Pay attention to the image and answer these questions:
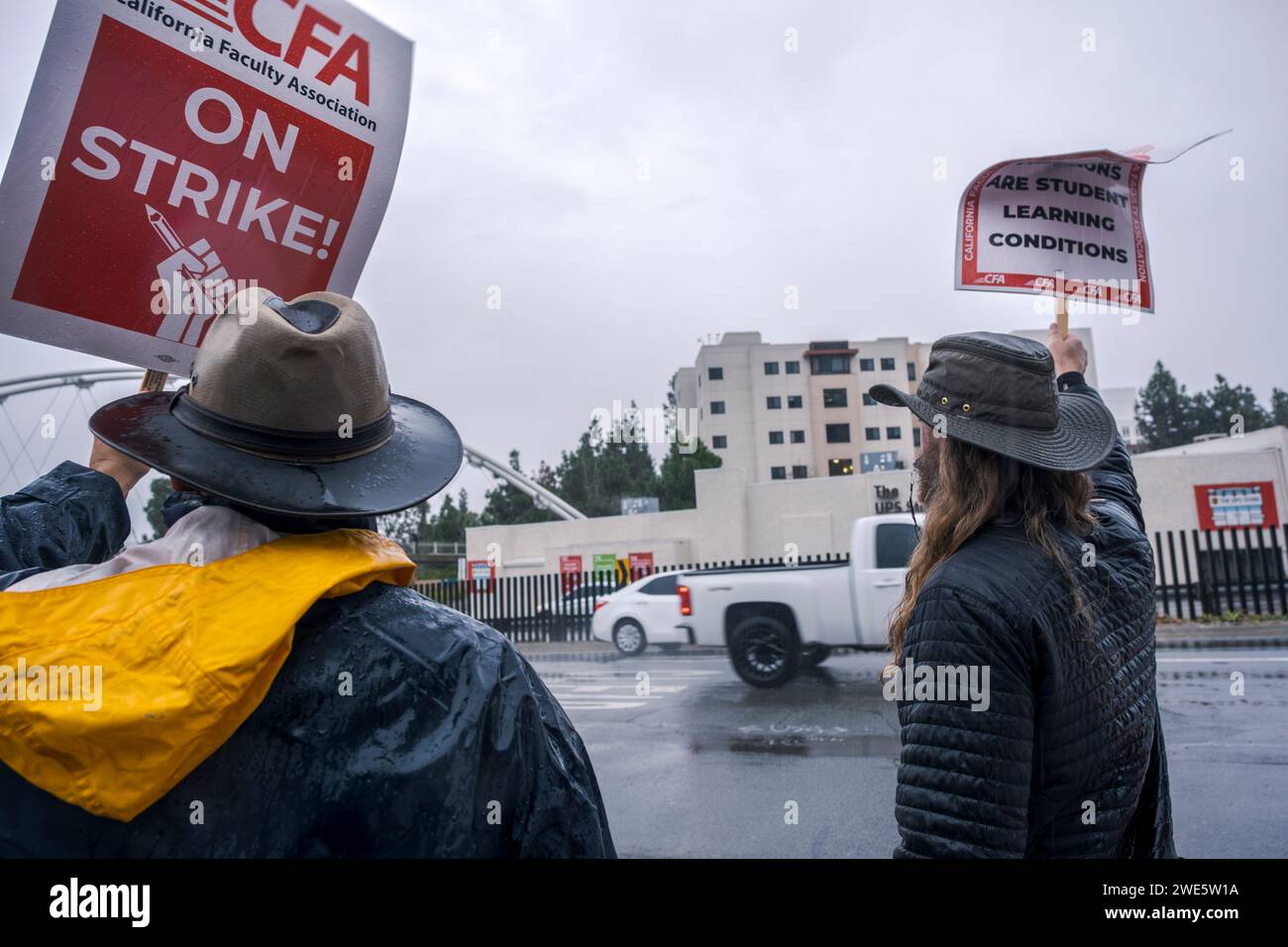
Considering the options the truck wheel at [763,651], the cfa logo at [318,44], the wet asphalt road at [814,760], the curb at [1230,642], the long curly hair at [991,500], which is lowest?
the curb at [1230,642]

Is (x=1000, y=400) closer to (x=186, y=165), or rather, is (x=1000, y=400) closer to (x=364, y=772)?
(x=364, y=772)

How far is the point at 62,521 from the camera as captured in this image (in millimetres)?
1332

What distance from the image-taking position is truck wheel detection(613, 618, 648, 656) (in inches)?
567

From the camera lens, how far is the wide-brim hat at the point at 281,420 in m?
1.16

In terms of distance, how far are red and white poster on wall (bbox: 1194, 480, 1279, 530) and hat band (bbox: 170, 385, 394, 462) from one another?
99.9ft

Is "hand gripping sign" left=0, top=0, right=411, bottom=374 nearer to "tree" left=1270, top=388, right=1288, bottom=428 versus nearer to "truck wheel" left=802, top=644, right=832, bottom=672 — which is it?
"truck wheel" left=802, top=644, right=832, bottom=672

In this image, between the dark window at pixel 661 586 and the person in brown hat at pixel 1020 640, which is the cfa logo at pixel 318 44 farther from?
the dark window at pixel 661 586

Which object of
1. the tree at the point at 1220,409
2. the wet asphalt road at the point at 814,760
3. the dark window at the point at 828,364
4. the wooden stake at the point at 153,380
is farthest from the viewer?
the tree at the point at 1220,409

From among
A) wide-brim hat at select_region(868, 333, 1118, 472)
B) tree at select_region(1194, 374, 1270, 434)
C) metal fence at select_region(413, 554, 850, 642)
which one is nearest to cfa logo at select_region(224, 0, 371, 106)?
wide-brim hat at select_region(868, 333, 1118, 472)

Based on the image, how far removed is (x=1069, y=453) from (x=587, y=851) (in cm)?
110

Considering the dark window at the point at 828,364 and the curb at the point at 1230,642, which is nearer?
the curb at the point at 1230,642

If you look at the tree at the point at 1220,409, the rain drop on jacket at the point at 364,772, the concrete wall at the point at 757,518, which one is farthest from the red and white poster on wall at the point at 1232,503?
the tree at the point at 1220,409
